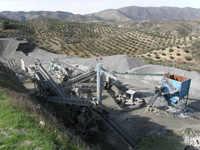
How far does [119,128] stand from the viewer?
14.2m

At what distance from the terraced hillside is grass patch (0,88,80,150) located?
1453 inches

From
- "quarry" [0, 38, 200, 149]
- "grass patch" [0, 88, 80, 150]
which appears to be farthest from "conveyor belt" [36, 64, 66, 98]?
"grass patch" [0, 88, 80, 150]

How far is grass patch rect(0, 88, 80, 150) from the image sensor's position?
646cm

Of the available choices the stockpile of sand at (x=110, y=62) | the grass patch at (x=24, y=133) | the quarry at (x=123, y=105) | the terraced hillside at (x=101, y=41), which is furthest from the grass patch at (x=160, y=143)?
the terraced hillside at (x=101, y=41)

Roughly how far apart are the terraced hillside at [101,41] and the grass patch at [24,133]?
36905 millimetres

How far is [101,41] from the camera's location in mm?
62562

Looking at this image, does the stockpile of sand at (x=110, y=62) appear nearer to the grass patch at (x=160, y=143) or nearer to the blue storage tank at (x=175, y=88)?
the blue storage tank at (x=175, y=88)

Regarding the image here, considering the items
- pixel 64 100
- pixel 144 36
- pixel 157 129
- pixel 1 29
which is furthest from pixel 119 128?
pixel 1 29

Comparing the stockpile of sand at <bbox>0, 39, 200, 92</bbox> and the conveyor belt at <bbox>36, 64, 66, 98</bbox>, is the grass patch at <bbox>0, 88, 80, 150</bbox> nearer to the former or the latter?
the conveyor belt at <bbox>36, 64, 66, 98</bbox>

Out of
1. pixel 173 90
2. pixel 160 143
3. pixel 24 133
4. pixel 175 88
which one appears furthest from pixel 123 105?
pixel 24 133

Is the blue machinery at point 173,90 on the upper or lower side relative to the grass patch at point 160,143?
upper

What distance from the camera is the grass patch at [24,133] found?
6.46 meters

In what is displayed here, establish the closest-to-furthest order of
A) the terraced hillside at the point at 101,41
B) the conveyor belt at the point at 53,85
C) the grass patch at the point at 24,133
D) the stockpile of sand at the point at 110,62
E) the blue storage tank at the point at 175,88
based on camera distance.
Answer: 1. the grass patch at the point at 24,133
2. the blue storage tank at the point at 175,88
3. the conveyor belt at the point at 53,85
4. the stockpile of sand at the point at 110,62
5. the terraced hillside at the point at 101,41

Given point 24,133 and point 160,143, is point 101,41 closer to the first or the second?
point 160,143
